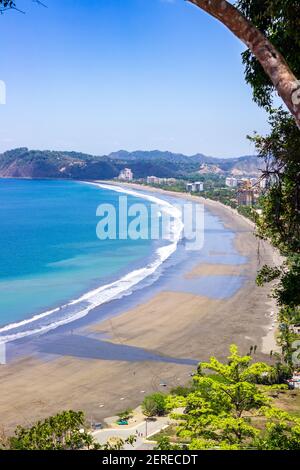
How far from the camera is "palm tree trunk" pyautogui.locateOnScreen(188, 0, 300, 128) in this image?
15.3ft

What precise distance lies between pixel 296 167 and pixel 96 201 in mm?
124016

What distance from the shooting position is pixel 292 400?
69.6 ft

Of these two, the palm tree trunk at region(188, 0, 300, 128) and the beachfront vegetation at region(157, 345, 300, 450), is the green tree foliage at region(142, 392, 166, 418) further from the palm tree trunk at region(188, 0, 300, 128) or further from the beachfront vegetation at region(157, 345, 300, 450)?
the palm tree trunk at region(188, 0, 300, 128)

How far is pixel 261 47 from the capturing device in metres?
4.84

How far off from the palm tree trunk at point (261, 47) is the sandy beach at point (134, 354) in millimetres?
10430

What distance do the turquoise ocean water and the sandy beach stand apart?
6786 millimetres

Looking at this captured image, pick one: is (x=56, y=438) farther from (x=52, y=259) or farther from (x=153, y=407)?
(x=52, y=259)

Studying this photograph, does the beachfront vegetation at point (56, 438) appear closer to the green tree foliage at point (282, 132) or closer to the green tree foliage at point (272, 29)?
the green tree foliage at point (282, 132)

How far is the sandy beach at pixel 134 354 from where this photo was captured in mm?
21281

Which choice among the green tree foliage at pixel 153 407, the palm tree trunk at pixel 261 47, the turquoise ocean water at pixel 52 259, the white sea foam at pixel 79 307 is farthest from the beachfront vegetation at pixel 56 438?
the turquoise ocean water at pixel 52 259

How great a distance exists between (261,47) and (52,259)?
2010 inches

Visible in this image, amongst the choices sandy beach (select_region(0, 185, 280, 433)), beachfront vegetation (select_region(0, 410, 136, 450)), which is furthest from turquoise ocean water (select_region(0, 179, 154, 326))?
beachfront vegetation (select_region(0, 410, 136, 450))
